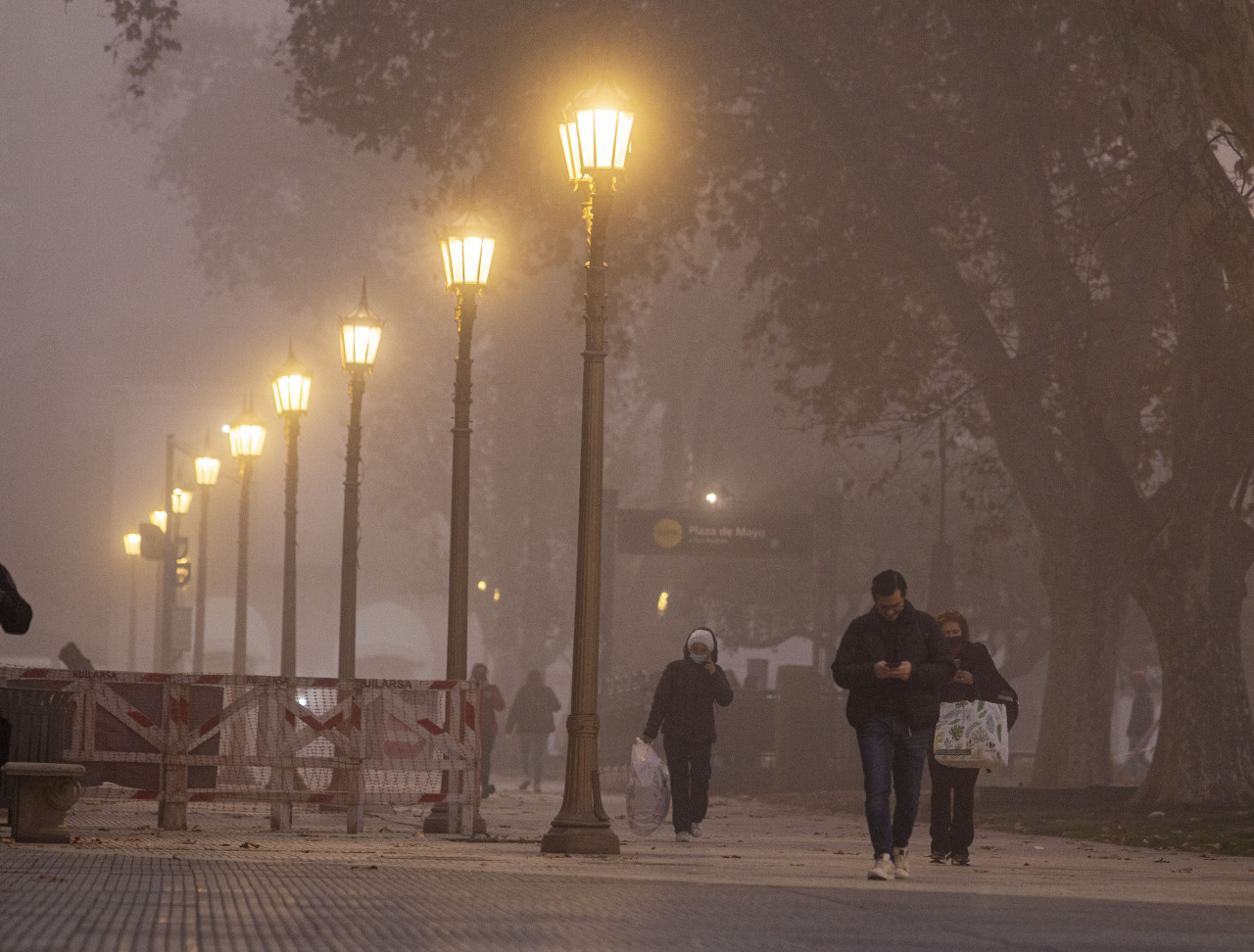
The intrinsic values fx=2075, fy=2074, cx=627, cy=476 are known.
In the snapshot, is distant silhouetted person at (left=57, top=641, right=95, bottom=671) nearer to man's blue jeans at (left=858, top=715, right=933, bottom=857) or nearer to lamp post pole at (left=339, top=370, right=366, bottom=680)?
lamp post pole at (left=339, top=370, right=366, bottom=680)

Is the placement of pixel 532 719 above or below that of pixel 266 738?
below

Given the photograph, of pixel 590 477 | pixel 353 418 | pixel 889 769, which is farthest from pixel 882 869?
pixel 353 418

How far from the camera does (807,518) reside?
109 feet

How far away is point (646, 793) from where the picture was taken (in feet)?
54.7

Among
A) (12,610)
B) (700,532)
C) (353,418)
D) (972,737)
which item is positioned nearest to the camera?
(12,610)

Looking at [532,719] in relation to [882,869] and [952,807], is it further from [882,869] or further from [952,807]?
[882,869]

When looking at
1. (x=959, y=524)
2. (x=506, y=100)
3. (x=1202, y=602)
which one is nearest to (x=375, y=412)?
(x=959, y=524)

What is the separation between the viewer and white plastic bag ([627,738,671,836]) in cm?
1666

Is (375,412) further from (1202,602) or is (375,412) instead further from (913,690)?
(913,690)

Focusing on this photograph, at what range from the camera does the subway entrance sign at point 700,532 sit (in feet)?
107

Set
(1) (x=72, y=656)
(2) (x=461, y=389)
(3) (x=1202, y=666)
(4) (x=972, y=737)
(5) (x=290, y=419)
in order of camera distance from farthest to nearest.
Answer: (1) (x=72, y=656) → (5) (x=290, y=419) → (3) (x=1202, y=666) → (2) (x=461, y=389) → (4) (x=972, y=737)

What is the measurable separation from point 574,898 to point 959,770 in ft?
17.4

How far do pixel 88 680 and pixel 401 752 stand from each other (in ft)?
7.89

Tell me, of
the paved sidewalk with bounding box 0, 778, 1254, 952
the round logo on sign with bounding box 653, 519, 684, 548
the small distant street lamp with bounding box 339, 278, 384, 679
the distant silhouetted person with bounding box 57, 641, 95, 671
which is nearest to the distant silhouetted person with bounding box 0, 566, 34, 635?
the paved sidewalk with bounding box 0, 778, 1254, 952
